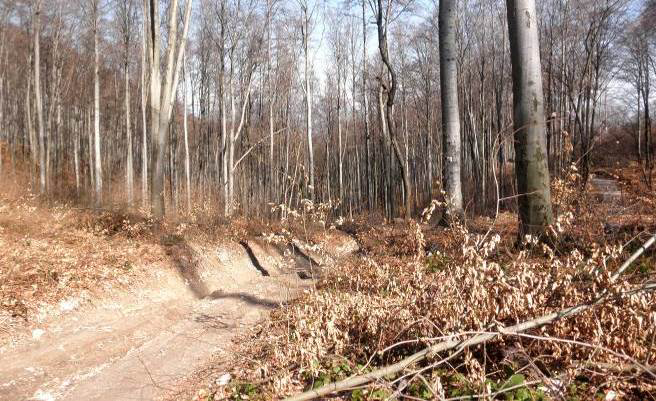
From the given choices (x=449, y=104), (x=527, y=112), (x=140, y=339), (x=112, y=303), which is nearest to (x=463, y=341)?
(x=140, y=339)

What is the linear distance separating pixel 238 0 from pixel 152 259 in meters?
19.0

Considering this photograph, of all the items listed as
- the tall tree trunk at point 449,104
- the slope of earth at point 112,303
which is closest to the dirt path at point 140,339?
the slope of earth at point 112,303

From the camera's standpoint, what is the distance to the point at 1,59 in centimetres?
2870

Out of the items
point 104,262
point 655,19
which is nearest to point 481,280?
point 104,262

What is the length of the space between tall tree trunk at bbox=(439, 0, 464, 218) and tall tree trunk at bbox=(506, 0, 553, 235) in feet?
11.8

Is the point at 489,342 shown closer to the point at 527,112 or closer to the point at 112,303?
the point at 527,112

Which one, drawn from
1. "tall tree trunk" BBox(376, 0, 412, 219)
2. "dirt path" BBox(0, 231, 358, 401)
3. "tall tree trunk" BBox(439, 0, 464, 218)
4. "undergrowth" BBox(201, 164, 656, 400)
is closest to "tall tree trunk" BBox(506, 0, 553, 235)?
"undergrowth" BBox(201, 164, 656, 400)

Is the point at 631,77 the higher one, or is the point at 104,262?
the point at 631,77

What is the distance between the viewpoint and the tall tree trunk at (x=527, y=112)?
6000mm

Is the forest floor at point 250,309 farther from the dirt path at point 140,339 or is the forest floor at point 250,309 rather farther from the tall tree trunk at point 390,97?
the tall tree trunk at point 390,97

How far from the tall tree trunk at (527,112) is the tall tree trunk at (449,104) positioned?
141 inches

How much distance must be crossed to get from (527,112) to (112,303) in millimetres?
6621

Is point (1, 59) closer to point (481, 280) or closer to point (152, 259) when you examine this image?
point (152, 259)

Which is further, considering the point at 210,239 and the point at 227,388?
the point at 210,239
